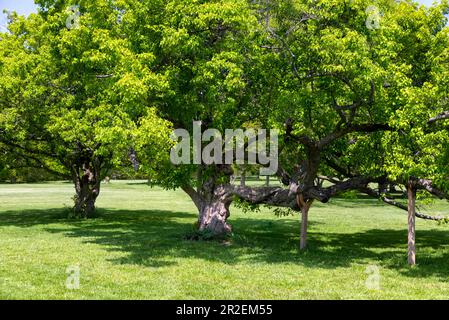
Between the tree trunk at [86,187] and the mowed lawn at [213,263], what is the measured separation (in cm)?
386

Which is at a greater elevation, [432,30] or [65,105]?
[432,30]

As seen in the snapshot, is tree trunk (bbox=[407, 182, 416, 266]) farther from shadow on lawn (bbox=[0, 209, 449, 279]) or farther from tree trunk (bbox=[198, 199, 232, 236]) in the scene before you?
tree trunk (bbox=[198, 199, 232, 236])

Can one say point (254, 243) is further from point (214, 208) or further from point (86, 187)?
point (86, 187)

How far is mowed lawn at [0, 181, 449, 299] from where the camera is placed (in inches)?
452

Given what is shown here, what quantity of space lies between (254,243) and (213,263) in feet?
16.0

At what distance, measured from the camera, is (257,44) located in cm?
1694

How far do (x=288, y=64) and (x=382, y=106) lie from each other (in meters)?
3.38

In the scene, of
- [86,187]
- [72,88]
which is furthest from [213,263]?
[86,187]

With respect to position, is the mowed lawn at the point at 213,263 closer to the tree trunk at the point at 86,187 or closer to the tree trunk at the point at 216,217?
the tree trunk at the point at 216,217

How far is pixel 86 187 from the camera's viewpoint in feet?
102

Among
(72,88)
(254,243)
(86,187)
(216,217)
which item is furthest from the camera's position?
(86,187)

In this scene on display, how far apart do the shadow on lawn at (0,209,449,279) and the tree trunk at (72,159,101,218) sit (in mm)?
1387
